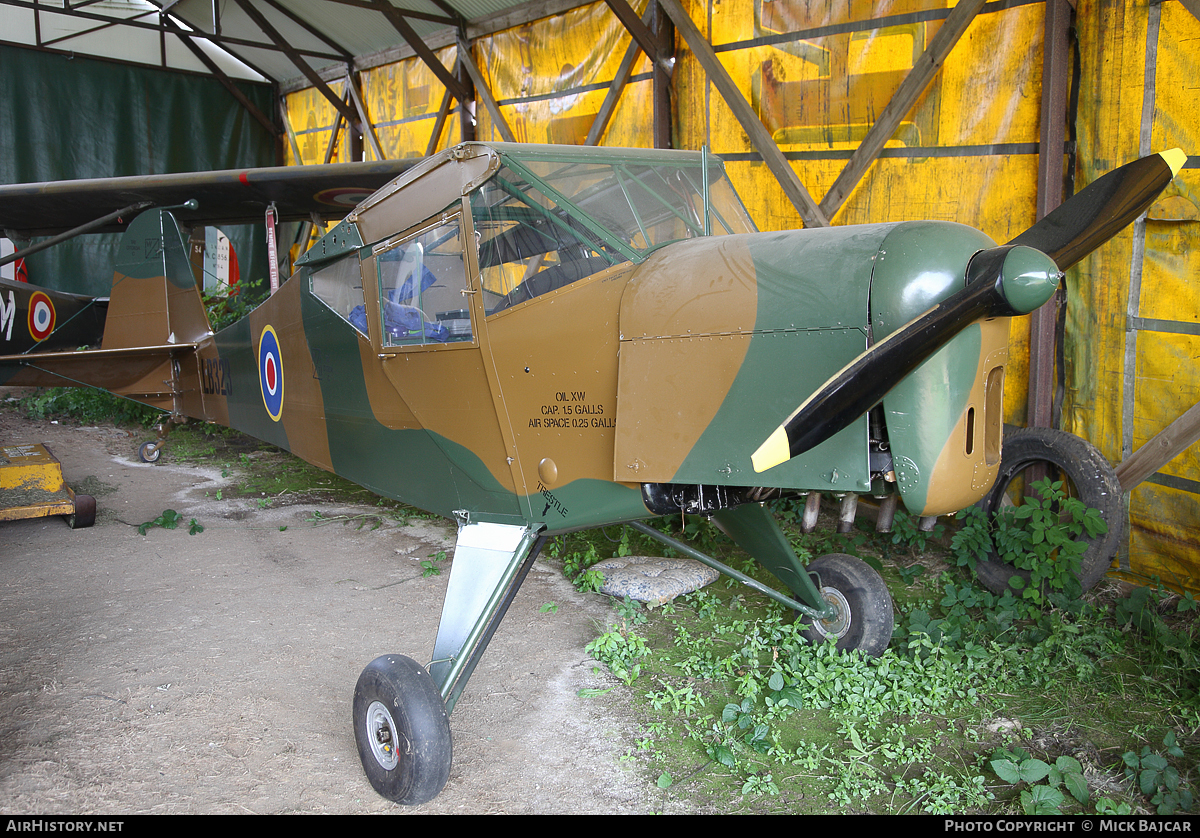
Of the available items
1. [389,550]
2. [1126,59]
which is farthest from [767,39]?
[389,550]

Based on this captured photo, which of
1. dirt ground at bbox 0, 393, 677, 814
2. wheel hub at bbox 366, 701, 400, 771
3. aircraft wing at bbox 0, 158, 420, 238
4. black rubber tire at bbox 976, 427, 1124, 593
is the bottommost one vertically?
dirt ground at bbox 0, 393, 677, 814

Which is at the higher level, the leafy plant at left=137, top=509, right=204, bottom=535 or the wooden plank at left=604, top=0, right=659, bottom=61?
the wooden plank at left=604, top=0, right=659, bottom=61

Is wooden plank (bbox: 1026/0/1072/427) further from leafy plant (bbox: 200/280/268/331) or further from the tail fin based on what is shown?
leafy plant (bbox: 200/280/268/331)

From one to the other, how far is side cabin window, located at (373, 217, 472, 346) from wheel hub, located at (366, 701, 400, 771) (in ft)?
4.95

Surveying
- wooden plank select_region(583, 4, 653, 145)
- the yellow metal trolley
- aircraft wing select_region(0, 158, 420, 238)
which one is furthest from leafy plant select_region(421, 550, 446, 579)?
wooden plank select_region(583, 4, 653, 145)

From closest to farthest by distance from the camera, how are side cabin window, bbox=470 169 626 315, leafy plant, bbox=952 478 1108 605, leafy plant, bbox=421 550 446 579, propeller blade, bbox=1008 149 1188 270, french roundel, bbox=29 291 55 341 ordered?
propeller blade, bbox=1008 149 1188 270
side cabin window, bbox=470 169 626 315
leafy plant, bbox=952 478 1108 605
leafy plant, bbox=421 550 446 579
french roundel, bbox=29 291 55 341

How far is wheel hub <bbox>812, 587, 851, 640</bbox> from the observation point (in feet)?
12.1

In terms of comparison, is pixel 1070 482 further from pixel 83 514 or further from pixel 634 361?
pixel 83 514

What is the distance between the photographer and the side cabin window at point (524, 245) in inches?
115

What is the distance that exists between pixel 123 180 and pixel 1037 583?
24.8 ft

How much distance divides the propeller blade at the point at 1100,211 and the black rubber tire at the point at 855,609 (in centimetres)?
176

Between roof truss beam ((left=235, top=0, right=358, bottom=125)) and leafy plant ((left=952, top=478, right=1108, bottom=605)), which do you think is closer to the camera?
leafy plant ((left=952, top=478, right=1108, bottom=605))

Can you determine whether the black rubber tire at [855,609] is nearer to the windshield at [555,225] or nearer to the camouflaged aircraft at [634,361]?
the camouflaged aircraft at [634,361]

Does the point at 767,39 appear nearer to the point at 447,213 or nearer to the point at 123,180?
the point at 447,213
